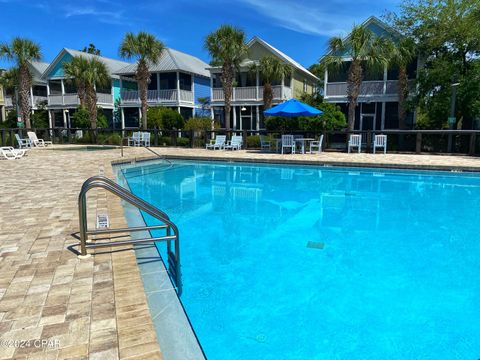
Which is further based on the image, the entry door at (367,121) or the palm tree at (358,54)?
the entry door at (367,121)

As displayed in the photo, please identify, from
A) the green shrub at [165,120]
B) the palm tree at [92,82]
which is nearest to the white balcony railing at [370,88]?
the green shrub at [165,120]

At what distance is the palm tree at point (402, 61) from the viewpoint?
18.5m

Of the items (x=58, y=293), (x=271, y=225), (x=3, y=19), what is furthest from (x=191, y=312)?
(x=3, y=19)

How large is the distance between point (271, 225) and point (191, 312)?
10.9 feet

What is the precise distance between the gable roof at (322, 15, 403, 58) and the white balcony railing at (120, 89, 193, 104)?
11.2 meters

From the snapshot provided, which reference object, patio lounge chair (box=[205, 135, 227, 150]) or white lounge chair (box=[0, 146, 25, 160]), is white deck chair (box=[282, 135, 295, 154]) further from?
white lounge chair (box=[0, 146, 25, 160])

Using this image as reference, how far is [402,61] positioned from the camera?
61.7ft

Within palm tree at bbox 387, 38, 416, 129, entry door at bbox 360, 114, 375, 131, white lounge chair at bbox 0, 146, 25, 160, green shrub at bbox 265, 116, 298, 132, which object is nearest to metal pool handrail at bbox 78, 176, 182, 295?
white lounge chair at bbox 0, 146, 25, 160

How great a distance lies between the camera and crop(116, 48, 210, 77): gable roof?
26875 mm

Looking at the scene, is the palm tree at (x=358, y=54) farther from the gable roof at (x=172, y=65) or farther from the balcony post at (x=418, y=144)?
the gable roof at (x=172, y=65)

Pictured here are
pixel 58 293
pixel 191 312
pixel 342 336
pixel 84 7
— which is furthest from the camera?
pixel 84 7

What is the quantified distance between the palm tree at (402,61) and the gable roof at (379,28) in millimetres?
594

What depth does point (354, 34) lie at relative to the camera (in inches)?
685

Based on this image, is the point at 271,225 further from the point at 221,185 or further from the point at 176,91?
the point at 176,91
